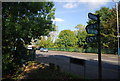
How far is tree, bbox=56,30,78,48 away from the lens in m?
53.8

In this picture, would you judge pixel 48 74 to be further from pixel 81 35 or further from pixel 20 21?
pixel 81 35

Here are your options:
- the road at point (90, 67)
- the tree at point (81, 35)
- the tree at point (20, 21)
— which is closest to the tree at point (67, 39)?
the tree at point (81, 35)

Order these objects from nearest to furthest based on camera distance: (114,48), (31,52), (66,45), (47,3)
Answer: (47,3), (31,52), (114,48), (66,45)

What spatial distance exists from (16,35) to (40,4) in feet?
7.28

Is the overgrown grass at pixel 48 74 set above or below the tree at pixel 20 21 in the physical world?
below

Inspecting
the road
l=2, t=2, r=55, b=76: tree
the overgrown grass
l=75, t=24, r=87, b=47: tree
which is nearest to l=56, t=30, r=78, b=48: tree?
l=75, t=24, r=87, b=47: tree

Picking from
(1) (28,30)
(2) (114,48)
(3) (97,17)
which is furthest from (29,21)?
(2) (114,48)

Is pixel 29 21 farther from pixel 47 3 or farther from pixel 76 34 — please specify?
pixel 76 34

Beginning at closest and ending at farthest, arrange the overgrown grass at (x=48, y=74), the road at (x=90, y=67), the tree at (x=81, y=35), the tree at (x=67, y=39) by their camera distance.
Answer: the overgrown grass at (x=48, y=74) < the road at (x=90, y=67) < the tree at (x=81, y=35) < the tree at (x=67, y=39)

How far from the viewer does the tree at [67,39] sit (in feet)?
176

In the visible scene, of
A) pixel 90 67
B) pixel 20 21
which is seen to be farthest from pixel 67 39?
pixel 20 21

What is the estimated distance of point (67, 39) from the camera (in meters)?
55.5

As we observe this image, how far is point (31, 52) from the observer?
55.5 feet

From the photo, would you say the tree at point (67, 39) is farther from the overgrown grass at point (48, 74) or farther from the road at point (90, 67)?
the overgrown grass at point (48, 74)
